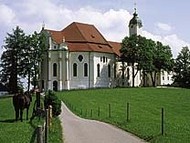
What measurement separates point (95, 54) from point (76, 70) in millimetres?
5738

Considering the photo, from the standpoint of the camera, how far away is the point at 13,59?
4035 inches

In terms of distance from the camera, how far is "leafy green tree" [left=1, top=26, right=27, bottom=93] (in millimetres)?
101438

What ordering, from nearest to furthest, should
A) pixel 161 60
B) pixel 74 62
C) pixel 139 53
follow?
pixel 74 62 < pixel 139 53 < pixel 161 60

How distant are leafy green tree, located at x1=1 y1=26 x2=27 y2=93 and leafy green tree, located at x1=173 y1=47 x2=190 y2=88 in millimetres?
46468

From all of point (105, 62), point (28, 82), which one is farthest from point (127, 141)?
point (105, 62)

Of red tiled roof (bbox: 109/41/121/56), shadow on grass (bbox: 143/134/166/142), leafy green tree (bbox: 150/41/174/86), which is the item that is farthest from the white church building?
shadow on grass (bbox: 143/134/166/142)

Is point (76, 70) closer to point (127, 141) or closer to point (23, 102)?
point (23, 102)

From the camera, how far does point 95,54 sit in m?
106

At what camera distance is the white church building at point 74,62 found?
339 ft

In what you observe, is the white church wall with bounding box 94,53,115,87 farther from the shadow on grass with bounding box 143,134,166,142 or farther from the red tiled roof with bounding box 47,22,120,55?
the shadow on grass with bounding box 143,134,166,142

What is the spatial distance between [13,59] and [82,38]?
1666 centimetres

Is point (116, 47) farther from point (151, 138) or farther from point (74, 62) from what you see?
point (151, 138)

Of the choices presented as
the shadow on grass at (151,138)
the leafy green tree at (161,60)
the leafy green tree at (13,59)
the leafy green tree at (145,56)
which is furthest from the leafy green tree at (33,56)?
the shadow on grass at (151,138)

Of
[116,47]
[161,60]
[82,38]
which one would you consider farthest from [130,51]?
[161,60]
